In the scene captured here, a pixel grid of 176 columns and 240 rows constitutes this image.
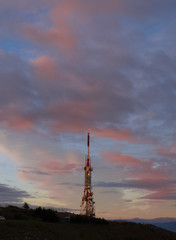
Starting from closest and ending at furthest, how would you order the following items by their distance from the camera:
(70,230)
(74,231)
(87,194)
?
(70,230), (74,231), (87,194)

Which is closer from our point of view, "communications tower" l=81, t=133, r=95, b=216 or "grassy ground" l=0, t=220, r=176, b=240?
"grassy ground" l=0, t=220, r=176, b=240

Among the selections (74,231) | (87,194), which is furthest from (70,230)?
(87,194)

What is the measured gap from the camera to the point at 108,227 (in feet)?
193

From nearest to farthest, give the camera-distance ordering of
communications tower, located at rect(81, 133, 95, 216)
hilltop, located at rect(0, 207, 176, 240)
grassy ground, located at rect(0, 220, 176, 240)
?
grassy ground, located at rect(0, 220, 176, 240), hilltop, located at rect(0, 207, 176, 240), communications tower, located at rect(81, 133, 95, 216)

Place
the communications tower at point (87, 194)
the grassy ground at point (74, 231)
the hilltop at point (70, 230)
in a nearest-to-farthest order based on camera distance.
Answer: the grassy ground at point (74, 231) → the hilltop at point (70, 230) → the communications tower at point (87, 194)

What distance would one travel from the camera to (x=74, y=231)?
161 feet

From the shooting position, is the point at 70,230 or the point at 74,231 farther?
the point at 74,231

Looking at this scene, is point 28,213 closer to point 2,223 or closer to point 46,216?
point 46,216

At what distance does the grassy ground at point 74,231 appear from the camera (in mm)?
38128

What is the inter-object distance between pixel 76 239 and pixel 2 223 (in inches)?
508

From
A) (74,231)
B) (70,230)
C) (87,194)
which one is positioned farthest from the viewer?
(87,194)

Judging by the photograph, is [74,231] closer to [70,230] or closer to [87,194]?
[70,230]

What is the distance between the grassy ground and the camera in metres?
38.1

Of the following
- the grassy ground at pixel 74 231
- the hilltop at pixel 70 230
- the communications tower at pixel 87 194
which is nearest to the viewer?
the grassy ground at pixel 74 231
